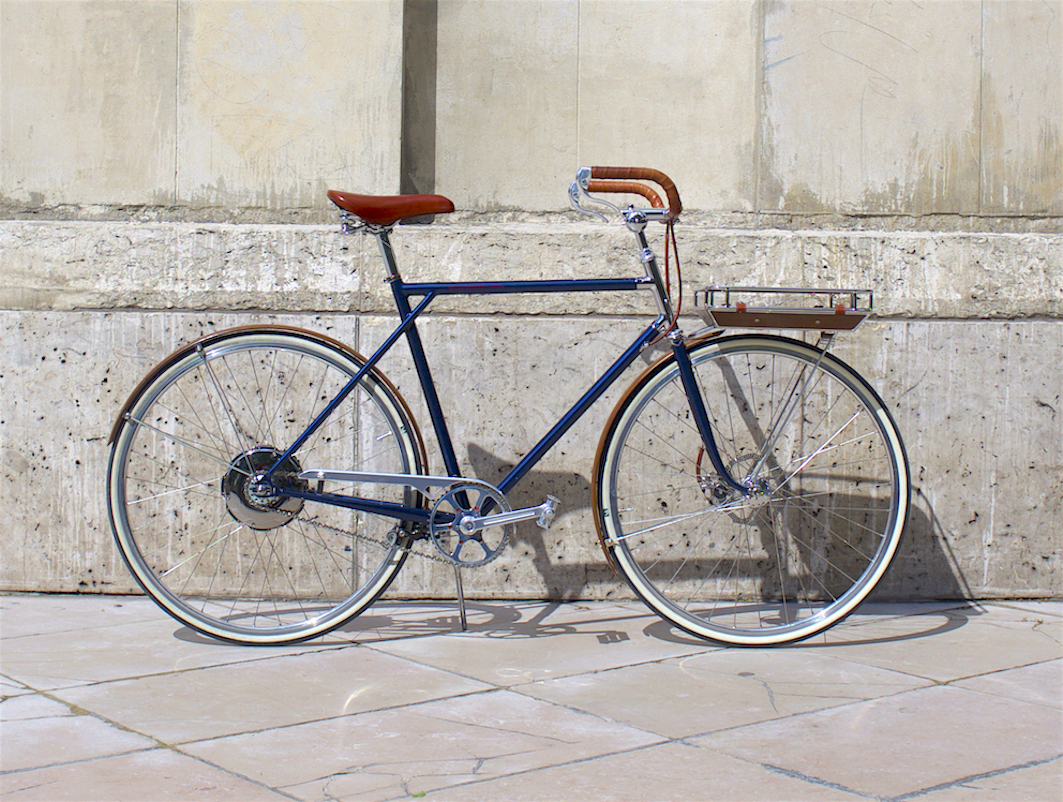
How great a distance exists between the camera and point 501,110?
14.8 ft

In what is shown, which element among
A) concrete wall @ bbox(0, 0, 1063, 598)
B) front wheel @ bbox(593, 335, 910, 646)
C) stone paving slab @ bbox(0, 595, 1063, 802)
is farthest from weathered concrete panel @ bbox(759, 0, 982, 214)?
stone paving slab @ bbox(0, 595, 1063, 802)

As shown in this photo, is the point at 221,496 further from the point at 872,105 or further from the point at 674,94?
the point at 872,105

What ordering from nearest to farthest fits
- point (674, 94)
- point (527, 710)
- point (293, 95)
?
point (527, 710) → point (293, 95) → point (674, 94)

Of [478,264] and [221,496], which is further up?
[478,264]

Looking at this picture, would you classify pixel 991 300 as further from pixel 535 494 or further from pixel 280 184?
pixel 280 184

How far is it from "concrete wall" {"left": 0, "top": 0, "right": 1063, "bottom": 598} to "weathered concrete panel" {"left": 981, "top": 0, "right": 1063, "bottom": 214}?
1cm

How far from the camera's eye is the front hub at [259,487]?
11.4 ft

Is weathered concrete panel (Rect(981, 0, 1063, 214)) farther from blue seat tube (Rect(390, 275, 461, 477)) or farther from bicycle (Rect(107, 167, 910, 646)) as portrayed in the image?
blue seat tube (Rect(390, 275, 461, 477))

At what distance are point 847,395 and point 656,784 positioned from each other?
7.24 feet

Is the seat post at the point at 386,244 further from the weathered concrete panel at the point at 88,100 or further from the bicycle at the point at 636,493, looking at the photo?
the weathered concrete panel at the point at 88,100

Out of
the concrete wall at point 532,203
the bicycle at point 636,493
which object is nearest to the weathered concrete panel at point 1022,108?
the concrete wall at point 532,203

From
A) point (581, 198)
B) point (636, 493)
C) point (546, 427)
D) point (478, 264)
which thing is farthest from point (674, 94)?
point (636, 493)

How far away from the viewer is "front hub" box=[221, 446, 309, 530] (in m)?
3.47

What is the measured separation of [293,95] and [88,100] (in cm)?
78
